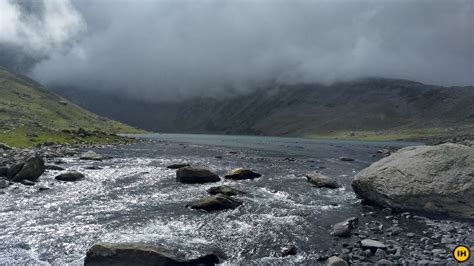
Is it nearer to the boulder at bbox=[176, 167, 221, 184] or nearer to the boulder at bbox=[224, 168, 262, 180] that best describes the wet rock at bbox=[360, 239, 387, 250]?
the boulder at bbox=[176, 167, 221, 184]

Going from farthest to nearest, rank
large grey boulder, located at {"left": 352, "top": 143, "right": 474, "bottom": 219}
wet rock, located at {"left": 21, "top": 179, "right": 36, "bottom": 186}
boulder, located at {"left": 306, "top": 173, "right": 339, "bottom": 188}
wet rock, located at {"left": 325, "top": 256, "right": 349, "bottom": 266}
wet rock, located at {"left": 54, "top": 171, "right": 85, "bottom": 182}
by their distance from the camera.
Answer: boulder, located at {"left": 306, "top": 173, "right": 339, "bottom": 188} < wet rock, located at {"left": 54, "top": 171, "right": 85, "bottom": 182} < wet rock, located at {"left": 21, "top": 179, "right": 36, "bottom": 186} < large grey boulder, located at {"left": 352, "top": 143, "right": 474, "bottom": 219} < wet rock, located at {"left": 325, "top": 256, "right": 349, "bottom": 266}

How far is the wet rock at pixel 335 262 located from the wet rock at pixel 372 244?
3589 mm

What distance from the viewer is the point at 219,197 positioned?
33.6 m

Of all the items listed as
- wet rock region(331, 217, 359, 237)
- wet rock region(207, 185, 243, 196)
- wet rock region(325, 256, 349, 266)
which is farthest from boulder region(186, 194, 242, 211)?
wet rock region(325, 256, 349, 266)

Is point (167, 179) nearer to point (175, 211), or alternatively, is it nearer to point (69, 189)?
point (69, 189)

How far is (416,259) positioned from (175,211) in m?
20.2

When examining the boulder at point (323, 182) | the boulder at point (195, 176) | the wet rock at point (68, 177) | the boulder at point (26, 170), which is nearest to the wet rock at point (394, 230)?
the boulder at point (323, 182)

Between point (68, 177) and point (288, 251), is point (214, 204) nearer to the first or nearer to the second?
point (288, 251)

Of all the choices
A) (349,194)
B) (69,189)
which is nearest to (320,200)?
(349,194)

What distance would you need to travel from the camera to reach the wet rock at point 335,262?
782 inches

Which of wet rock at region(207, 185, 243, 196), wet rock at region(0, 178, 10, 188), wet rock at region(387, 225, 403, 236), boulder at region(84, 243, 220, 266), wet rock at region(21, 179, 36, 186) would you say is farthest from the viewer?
wet rock at region(21, 179, 36, 186)

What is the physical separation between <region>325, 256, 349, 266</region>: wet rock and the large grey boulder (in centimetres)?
1517

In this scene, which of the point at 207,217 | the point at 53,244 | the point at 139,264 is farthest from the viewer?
the point at 207,217

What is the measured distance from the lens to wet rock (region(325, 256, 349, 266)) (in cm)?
1985
